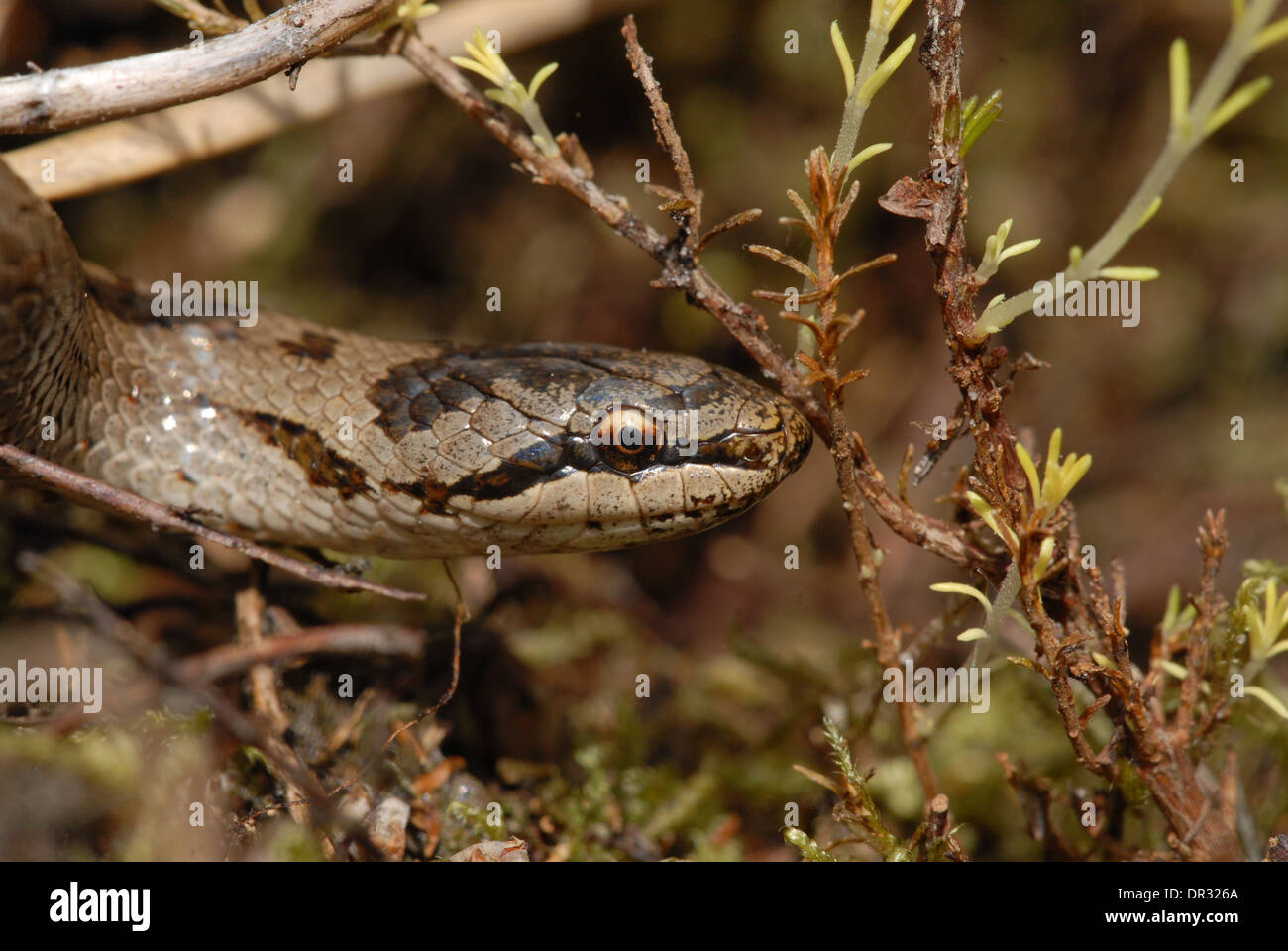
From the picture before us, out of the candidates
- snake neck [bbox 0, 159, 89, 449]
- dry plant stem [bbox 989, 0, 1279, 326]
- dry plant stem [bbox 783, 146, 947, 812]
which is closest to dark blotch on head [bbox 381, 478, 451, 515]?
snake neck [bbox 0, 159, 89, 449]

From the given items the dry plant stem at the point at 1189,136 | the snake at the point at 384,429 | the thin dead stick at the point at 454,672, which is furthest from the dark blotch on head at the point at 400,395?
the dry plant stem at the point at 1189,136

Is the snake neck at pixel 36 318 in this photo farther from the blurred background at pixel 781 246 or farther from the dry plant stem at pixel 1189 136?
the dry plant stem at pixel 1189 136

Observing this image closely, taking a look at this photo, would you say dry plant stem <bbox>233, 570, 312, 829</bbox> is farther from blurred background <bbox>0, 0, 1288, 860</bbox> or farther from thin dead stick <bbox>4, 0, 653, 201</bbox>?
thin dead stick <bbox>4, 0, 653, 201</bbox>

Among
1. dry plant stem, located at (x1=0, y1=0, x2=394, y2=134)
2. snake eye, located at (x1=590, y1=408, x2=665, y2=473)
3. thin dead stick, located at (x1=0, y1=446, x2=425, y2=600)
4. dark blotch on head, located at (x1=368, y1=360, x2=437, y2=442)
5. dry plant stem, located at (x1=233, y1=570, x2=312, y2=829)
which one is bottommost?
dry plant stem, located at (x1=233, y1=570, x2=312, y2=829)

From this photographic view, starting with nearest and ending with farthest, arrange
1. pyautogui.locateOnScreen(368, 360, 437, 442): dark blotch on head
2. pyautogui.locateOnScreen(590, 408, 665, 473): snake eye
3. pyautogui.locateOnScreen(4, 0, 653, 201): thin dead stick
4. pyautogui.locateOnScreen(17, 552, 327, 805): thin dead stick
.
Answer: pyautogui.locateOnScreen(17, 552, 327, 805): thin dead stick
pyautogui.locateOnScreen(590, 408, 665, 473): snake eye
pyautogui.locateOnScreen(368, 360, 437, 442): dark blotch on head
pyautogui.locateOnScreen(4, 0, 653, 201): thin dead stick

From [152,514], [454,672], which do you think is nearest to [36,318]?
[152,514]

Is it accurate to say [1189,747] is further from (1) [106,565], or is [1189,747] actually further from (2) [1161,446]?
(1) [106,565]
